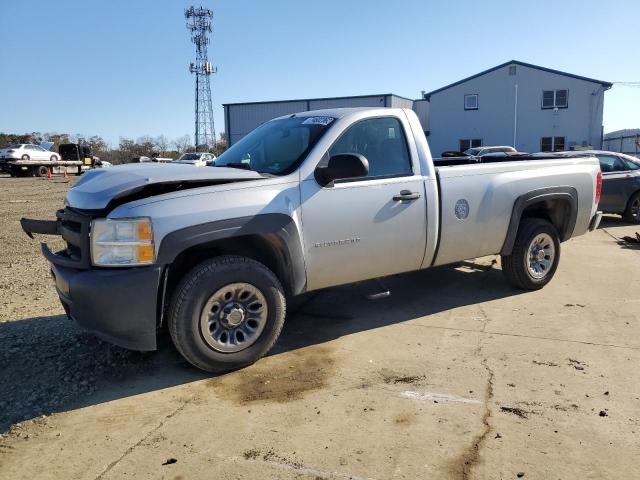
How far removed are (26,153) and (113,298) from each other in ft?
119

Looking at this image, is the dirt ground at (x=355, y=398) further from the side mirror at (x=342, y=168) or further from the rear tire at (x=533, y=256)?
the side mirror at (x=342, y=168)

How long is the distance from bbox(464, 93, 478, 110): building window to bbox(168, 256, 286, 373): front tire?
37098mm

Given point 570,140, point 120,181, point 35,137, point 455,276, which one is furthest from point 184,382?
point 35,137

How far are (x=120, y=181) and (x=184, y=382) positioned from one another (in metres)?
1.58

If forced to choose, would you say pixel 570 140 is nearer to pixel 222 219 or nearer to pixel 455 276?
pixel 455 276

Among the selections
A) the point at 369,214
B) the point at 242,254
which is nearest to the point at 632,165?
the point at 369,214

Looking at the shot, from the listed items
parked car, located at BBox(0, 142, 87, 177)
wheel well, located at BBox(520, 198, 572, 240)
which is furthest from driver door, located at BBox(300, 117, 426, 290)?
parked car, located at BBox(0, 142, 87, 177)

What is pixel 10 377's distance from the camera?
13.0 ft

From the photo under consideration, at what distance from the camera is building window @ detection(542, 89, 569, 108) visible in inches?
1409

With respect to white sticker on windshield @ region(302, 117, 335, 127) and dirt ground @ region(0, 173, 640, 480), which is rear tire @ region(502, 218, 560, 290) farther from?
white sticker on windshield @ region(302, 117, 335, 127)

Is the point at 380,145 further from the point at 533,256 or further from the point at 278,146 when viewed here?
the point at 533,256

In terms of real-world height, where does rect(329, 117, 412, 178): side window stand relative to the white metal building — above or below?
below

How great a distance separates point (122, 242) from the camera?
11.5ft

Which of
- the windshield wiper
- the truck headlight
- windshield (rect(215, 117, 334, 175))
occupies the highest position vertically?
windshield (rect(215, 117, 334, 175))
